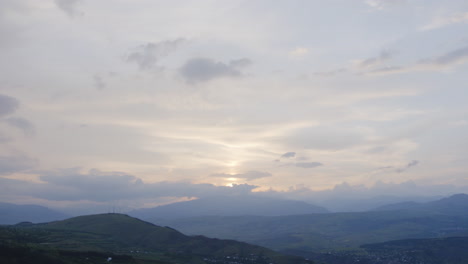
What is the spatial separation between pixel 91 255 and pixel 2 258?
153ft

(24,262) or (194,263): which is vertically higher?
(24,262)

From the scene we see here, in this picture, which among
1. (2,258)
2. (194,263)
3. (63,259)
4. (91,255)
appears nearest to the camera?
(2,258)

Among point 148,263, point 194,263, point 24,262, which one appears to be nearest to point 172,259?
point 194,263

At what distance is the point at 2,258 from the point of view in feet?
352

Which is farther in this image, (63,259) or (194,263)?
(194,263)

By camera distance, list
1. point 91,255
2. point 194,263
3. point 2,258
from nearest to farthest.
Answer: point 2,258, point 91,255, point 194,263

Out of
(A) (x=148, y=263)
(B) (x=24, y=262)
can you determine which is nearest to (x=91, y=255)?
(A) (x=148, y=263)

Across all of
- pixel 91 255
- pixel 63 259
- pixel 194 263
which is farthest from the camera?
pixel 194 263

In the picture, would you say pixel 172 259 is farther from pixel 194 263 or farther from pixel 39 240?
pixel 39 240

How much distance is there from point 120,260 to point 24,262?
44.7 metres

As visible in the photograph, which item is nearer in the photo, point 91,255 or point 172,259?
point 91,255

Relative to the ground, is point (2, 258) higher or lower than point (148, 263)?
higher

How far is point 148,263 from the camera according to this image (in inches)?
6152

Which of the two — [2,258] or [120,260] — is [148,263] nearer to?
[120,260]
